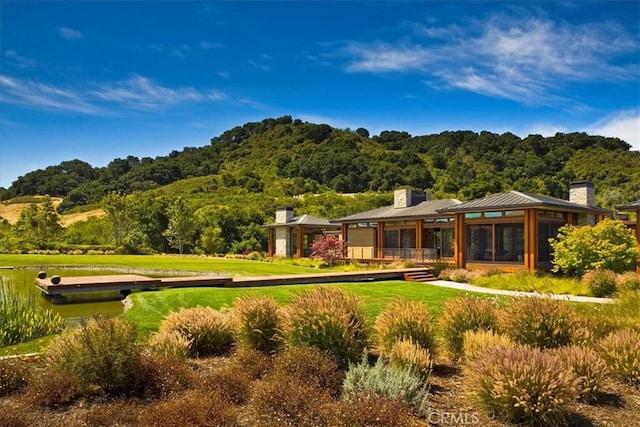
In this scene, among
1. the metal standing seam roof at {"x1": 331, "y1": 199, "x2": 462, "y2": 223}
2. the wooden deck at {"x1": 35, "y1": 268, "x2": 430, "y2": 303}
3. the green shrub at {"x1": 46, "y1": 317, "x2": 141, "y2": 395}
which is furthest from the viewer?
the metal standing seam roof at {"x1": 331, "y1": 199, "x2": 462, "y2": 223}

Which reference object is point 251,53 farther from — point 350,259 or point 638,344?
point 350,259

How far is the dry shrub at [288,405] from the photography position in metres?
4.82

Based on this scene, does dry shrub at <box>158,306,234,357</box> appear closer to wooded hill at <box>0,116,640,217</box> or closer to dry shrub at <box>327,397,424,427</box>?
dry shrub at <box>327,397,424,427</box>

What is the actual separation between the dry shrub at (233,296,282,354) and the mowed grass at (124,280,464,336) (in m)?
2.86

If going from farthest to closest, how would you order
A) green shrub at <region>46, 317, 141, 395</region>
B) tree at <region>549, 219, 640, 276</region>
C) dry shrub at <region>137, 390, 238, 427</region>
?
1. tree at <region>549, 219, 640, 276</region>
2. green shrub at <region>46, 317, 141, 395</region>
3. dry shrub at <region>137, 390, 238, 427</region>

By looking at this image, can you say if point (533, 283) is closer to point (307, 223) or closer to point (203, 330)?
point (203, 330)

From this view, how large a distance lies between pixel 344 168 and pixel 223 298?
60374 mm

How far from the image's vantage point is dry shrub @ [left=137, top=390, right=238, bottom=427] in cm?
473

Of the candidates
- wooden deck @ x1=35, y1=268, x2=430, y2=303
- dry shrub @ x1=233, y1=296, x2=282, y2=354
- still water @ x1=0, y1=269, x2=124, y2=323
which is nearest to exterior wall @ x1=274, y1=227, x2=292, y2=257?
wooden deck @ x1=35, y1=268, x2=430, y2=303

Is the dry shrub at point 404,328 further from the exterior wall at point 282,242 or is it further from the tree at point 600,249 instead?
the exterior wall at point 282,242

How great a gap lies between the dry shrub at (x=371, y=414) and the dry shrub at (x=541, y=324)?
2766 millimetres

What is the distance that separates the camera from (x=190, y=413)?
4867 mm

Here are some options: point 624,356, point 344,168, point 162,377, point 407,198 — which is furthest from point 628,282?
point 344,168

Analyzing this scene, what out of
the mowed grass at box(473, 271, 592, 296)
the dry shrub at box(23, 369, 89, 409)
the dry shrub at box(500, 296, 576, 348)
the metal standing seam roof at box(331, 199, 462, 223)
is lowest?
the mowed grass at box(473, 271, 592, 296)
